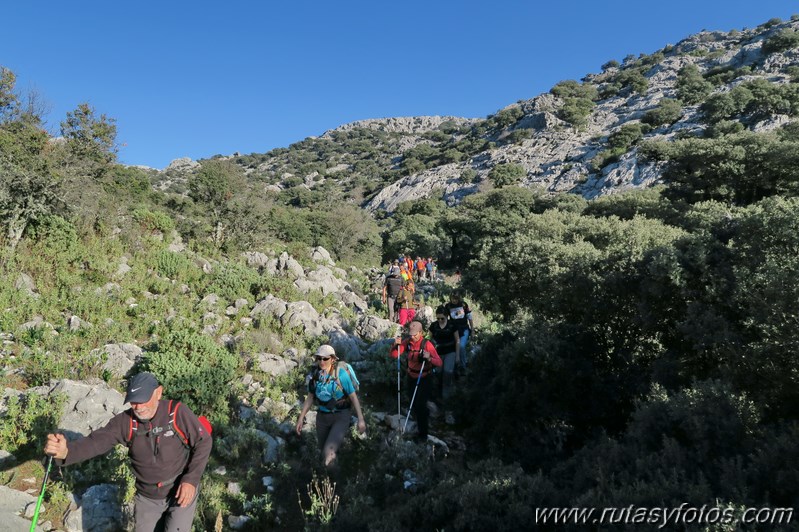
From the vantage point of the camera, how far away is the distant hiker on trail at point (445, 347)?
7391 millimetres

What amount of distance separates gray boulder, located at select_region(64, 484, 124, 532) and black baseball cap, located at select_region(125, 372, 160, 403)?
6.88ft

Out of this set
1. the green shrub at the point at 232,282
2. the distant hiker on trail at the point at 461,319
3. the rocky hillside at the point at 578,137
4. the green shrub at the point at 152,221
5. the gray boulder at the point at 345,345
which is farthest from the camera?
the rocky hillside at the point at 578,137

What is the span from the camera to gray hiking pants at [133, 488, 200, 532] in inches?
124

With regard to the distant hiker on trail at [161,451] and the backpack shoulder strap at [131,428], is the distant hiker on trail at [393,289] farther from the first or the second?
the backpack shoulder strap at [131,428]

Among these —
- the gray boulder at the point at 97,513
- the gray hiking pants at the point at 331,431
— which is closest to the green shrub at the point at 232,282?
the gray boulder at the point at 97,513

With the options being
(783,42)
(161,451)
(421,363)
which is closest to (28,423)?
(161,451)

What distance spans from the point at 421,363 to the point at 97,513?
161 inches

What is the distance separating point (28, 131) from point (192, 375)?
1066 cm

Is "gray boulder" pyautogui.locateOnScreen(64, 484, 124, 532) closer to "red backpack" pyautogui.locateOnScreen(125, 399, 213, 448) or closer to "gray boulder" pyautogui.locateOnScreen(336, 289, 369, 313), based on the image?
"red backpack" pyautogui.locateOnScreen(125, 399, 213, 448)

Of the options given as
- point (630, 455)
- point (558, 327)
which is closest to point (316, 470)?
point (630, 455)

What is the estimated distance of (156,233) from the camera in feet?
45.3

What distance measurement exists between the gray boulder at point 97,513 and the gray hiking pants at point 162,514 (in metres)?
1.22

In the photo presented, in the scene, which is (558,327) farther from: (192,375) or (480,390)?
(192,375)

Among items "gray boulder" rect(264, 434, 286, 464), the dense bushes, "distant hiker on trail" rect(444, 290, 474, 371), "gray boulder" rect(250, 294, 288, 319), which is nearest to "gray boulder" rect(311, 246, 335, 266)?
"gray boulder" rect(250, 294, 288, 319)
